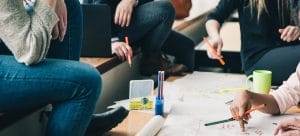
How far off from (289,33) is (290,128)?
31.9 inches

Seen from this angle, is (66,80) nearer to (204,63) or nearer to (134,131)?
(134,131)

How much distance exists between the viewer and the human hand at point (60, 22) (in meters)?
1.19

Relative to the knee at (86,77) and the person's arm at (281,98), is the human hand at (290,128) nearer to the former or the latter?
the person's arm at (281,98)

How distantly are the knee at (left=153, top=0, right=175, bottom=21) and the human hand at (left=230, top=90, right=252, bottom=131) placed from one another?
79cm

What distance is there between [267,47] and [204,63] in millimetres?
773

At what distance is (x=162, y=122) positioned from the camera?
1.47 meters

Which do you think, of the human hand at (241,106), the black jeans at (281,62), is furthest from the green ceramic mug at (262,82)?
the human hand at (241,106)

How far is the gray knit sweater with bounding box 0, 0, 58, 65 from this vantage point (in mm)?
1041

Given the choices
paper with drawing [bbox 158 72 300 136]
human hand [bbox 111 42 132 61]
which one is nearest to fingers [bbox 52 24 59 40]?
paper with drawing [bbox 158 72 300 136]

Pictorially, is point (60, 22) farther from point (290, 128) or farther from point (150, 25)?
point (150, 25)

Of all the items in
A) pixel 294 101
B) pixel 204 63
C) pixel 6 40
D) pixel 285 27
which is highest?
pixel 6 40

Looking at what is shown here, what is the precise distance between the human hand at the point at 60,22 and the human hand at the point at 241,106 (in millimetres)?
546

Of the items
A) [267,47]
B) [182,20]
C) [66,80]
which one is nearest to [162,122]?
[66,80]

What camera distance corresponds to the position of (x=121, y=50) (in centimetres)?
205
